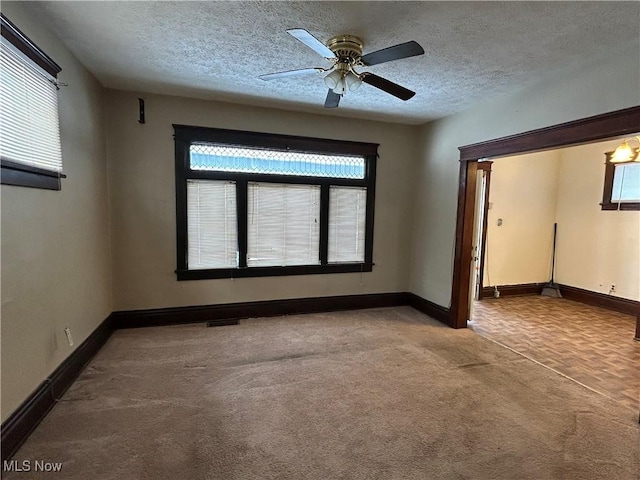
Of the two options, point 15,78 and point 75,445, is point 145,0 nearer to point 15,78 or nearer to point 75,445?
point 15,78

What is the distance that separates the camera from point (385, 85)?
2.62 m

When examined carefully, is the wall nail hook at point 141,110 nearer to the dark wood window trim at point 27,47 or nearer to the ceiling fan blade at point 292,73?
the dark wood window trim at point 27,47

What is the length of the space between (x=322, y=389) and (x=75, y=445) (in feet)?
5.35

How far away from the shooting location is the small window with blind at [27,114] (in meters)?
1.91

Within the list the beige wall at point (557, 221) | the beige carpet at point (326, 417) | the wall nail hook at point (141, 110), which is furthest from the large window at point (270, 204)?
the beige wall at point (557, 221)

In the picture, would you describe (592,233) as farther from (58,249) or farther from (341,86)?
(58,249)

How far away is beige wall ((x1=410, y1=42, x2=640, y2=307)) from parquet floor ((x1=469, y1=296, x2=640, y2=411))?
91 cm

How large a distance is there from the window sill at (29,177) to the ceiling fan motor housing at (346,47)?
2.14 m

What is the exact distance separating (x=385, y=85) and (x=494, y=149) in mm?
1714

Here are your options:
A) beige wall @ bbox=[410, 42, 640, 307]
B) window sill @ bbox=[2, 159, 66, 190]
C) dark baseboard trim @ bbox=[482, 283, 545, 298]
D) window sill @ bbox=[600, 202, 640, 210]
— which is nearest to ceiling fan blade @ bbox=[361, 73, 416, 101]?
beige wall @ bbox=[410, 42, 640, 307]

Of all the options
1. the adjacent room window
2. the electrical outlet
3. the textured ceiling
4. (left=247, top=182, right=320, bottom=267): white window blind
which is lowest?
the electrical outlet

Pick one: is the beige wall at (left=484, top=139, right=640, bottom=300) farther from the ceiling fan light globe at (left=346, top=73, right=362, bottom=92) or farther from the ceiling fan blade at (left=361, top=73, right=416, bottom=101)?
the ceiling fan light globe at (left=346, top=73, right=362, bottom=92)
